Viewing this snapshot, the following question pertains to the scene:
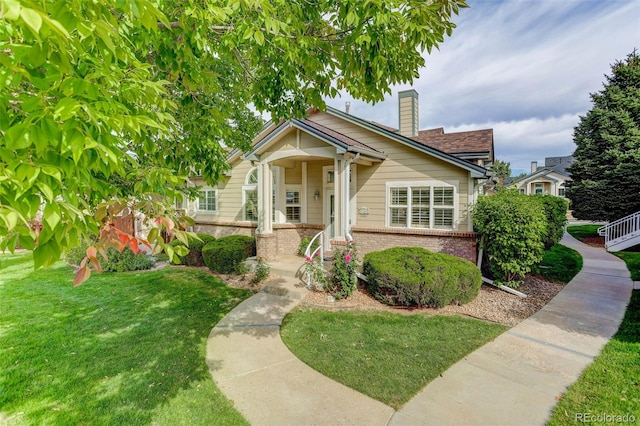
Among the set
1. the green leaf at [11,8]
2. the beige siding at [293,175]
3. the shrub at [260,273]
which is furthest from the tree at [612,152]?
the green leaf at [11,8]

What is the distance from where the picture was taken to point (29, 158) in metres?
1.28

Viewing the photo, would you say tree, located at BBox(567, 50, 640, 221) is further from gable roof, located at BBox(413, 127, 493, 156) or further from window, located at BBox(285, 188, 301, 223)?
window, located at BBox(285, 188, 301, 223)

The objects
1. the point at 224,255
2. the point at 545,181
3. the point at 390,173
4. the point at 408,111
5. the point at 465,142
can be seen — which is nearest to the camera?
the point at 390,173

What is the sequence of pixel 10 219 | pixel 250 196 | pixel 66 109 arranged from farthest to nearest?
pixel 250 196 < pixel 66 109 < pixel 10 219

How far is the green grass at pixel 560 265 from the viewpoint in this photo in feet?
30.7

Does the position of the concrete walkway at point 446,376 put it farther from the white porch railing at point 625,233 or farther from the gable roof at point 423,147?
the white porch railing at point 625,233

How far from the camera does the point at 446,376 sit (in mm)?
4117

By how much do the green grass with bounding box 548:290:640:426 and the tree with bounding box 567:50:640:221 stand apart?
16.5 metres

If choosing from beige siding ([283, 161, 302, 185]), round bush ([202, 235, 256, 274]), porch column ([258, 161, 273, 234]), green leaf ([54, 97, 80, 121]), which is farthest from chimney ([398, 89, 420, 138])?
green leaf ([54, 97, 80, 121])

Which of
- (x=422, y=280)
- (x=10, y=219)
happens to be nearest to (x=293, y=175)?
(x=422, y=280)

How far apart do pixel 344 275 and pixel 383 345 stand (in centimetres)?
261

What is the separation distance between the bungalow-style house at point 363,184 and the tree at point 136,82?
12.2 ft

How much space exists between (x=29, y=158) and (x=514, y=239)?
28.7 feet

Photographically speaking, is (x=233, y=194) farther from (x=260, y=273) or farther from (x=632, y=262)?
(x=632, y=262)
